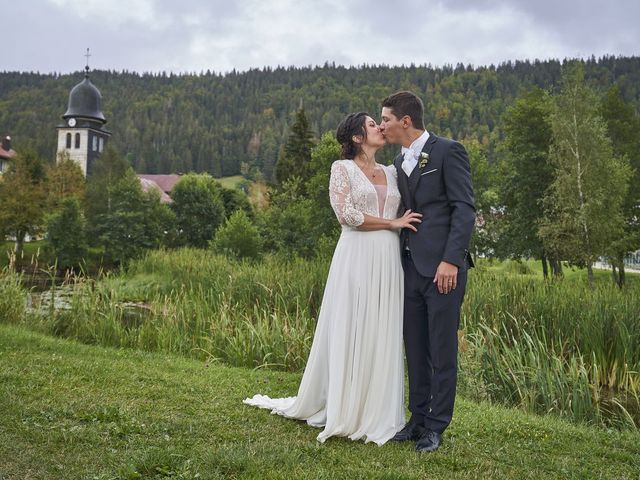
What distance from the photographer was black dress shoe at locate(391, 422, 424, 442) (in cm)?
429

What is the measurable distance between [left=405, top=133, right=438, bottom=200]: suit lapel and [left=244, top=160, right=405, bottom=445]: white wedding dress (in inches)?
6.5

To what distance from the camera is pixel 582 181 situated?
2280 centimetres

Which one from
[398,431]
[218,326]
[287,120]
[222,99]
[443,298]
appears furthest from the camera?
[222,99]

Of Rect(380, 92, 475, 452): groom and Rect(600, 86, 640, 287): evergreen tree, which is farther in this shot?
Rect(600, 86, 640, 287): evergreen tree

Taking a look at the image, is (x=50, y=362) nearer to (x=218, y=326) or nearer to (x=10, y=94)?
(x=218, y=326)

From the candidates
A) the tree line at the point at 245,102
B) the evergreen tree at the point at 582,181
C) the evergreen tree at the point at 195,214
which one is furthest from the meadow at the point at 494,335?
the tree line at the point at 245,102

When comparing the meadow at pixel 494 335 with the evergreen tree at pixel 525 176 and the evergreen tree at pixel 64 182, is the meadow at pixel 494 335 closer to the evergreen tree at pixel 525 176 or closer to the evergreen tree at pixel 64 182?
the evergreen tree at pixel 525 176

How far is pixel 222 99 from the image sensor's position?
13900 centimetres

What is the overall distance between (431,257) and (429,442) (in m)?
1.19

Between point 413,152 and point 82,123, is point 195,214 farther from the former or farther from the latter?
point 82,123

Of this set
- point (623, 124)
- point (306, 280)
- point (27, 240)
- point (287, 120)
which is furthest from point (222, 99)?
point (306, 280)

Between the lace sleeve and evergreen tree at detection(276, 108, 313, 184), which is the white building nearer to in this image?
evergreen tree at detection(276, 108, 313, 184)

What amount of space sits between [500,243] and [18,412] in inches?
1082

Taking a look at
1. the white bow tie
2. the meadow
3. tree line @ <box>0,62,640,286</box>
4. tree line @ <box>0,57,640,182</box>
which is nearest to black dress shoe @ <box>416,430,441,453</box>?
the white bow tie
